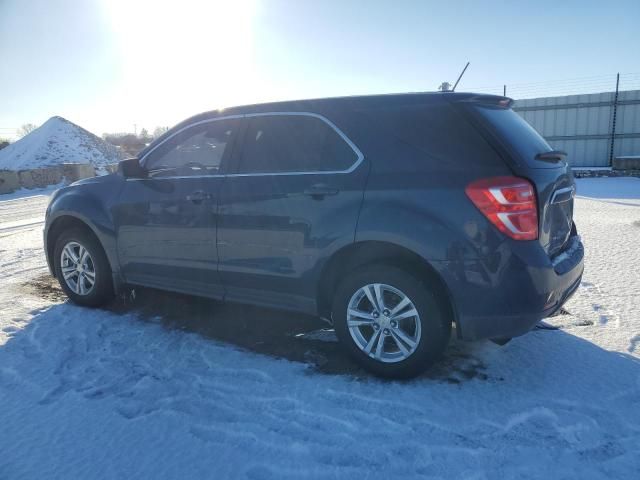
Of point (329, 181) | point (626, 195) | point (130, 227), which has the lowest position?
point (626, 195)

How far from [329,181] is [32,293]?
3.69 meters

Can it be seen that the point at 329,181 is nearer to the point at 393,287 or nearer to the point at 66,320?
the point at 393,287

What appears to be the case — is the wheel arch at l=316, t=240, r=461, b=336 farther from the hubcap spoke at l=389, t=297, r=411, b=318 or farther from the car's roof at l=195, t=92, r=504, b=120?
the car's roof at l=195, t=92, r=504, b=120

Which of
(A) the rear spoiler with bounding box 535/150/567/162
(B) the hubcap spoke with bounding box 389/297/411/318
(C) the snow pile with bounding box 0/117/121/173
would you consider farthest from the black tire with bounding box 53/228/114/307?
(C) the snow pile with bounding box 0/117/121/173

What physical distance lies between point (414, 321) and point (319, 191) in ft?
3.43

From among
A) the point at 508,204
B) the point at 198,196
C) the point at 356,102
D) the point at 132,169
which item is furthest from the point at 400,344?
the point at 132,169

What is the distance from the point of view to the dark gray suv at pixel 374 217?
2.69 metres

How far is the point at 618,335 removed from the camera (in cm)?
354

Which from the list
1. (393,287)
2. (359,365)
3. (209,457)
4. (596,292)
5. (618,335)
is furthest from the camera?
(596,292)

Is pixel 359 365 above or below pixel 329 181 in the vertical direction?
below

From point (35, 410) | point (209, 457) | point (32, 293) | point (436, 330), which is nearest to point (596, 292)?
point (436, 330)

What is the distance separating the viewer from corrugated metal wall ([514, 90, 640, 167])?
18.0 metres

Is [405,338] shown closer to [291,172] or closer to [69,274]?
[291,172]

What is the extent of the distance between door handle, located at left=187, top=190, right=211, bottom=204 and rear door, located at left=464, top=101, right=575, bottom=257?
80.2 inches
